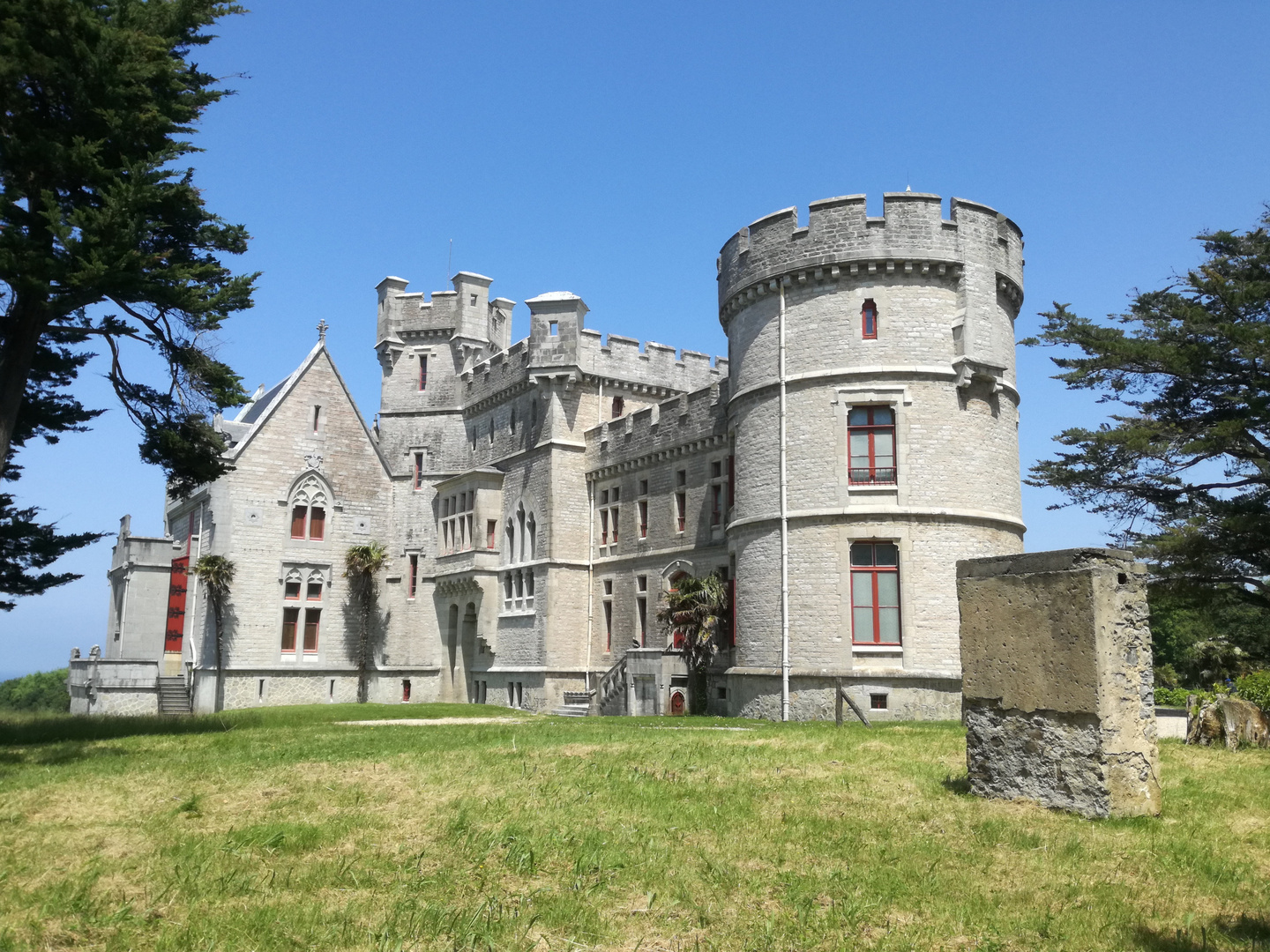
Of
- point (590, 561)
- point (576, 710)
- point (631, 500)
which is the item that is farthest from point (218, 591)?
point (631, 500)

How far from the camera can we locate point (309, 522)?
3928 centimetres

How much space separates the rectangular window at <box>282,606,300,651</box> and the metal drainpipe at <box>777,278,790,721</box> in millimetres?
21289

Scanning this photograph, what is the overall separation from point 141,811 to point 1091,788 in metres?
8.88

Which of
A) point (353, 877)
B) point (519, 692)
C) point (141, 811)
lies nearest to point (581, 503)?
point (519, 692)

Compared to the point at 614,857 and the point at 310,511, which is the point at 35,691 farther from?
the point at 614,857

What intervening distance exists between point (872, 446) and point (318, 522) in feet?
76.9

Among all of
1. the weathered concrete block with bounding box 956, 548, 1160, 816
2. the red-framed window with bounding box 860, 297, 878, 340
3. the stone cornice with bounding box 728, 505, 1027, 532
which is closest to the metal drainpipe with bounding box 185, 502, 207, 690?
the stone cornice with bounding box 728, 505, 1027, 532

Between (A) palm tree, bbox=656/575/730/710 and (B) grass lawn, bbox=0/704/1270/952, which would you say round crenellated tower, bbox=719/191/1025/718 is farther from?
(B) grass lawn, bbox=0/704/1270/952

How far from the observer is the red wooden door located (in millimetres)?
40834

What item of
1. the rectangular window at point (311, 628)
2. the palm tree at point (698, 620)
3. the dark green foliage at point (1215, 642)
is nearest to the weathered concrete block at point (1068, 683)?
the palm tree at point (698, 620)

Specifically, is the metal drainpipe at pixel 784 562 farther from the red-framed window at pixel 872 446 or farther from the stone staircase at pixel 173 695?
the stone staircase at pixel 173 695

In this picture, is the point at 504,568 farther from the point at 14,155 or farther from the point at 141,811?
the point at 141,811

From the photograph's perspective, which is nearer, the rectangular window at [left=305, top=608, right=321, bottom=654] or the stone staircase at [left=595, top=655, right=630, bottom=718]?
the stone staircase at [left=595, top=655, right=630, bottom=718]

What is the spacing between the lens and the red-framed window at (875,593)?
23375 mm
